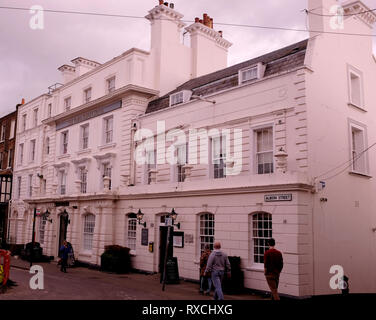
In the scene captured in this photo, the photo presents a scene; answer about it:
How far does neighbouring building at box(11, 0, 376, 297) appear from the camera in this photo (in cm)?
1500

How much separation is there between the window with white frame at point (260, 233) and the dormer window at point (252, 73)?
6.16 meters

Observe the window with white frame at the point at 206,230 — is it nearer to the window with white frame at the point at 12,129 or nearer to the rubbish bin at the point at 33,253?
the rubbish bin at the point at 33,253

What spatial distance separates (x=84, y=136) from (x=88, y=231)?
6969 millimetres

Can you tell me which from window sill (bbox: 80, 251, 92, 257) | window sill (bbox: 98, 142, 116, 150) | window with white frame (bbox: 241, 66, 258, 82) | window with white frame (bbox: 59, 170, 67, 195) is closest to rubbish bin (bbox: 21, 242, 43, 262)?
window with white frame (bbox: 59, 170, 67, 195)

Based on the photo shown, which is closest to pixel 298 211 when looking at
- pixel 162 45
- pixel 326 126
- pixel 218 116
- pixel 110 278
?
pixel 326 126

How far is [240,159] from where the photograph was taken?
17.3 m

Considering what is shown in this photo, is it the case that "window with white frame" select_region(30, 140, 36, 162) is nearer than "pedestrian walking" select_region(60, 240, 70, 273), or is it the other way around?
"pedestrian walking" select_region(60, 240, 70, 273)

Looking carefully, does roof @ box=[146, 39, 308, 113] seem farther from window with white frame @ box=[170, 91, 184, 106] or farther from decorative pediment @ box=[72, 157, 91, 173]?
decorative pediment @ box=[72, 157, 91, 173]

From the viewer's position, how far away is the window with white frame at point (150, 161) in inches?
870

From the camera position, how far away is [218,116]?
1864 cm

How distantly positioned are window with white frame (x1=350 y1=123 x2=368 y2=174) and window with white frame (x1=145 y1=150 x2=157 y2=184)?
10.0 meters
